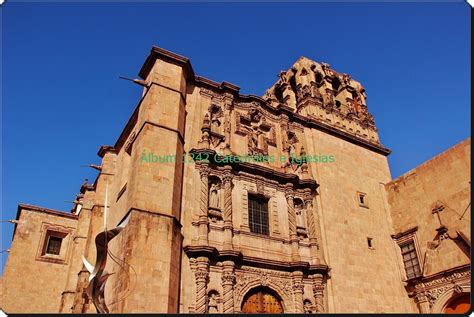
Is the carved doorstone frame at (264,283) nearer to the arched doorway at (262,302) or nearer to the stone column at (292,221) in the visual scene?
the arched doorway at (262,302)

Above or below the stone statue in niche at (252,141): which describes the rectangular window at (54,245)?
below

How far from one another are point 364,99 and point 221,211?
583 inches

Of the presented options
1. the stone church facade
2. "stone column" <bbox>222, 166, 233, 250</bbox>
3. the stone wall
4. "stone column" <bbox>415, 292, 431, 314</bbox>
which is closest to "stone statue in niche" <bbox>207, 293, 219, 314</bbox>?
the stone church facade

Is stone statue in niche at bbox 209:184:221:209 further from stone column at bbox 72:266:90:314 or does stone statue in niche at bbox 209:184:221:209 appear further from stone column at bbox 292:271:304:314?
stone column at bbox 72:266:90:314

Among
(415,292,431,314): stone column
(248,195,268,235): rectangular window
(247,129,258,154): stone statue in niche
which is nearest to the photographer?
(248,195,268,235): rectangular window

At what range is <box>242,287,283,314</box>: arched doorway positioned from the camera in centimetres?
1209

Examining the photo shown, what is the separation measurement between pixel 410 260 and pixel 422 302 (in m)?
1.94

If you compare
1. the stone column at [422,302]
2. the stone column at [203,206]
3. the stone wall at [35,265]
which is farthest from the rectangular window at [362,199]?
the stone wall at [35,265]

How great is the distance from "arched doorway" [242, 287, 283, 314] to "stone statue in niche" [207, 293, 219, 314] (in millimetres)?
1143

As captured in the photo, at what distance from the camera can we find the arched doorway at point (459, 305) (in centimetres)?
1364

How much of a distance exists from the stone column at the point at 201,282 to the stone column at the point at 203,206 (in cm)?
65

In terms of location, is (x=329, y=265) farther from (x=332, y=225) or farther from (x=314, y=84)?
(x=314, y=84)

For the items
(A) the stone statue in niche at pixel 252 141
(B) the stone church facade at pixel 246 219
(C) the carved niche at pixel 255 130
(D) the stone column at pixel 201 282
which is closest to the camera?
(D) the stone column at pixel 201 282

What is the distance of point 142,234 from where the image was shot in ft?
33.3
